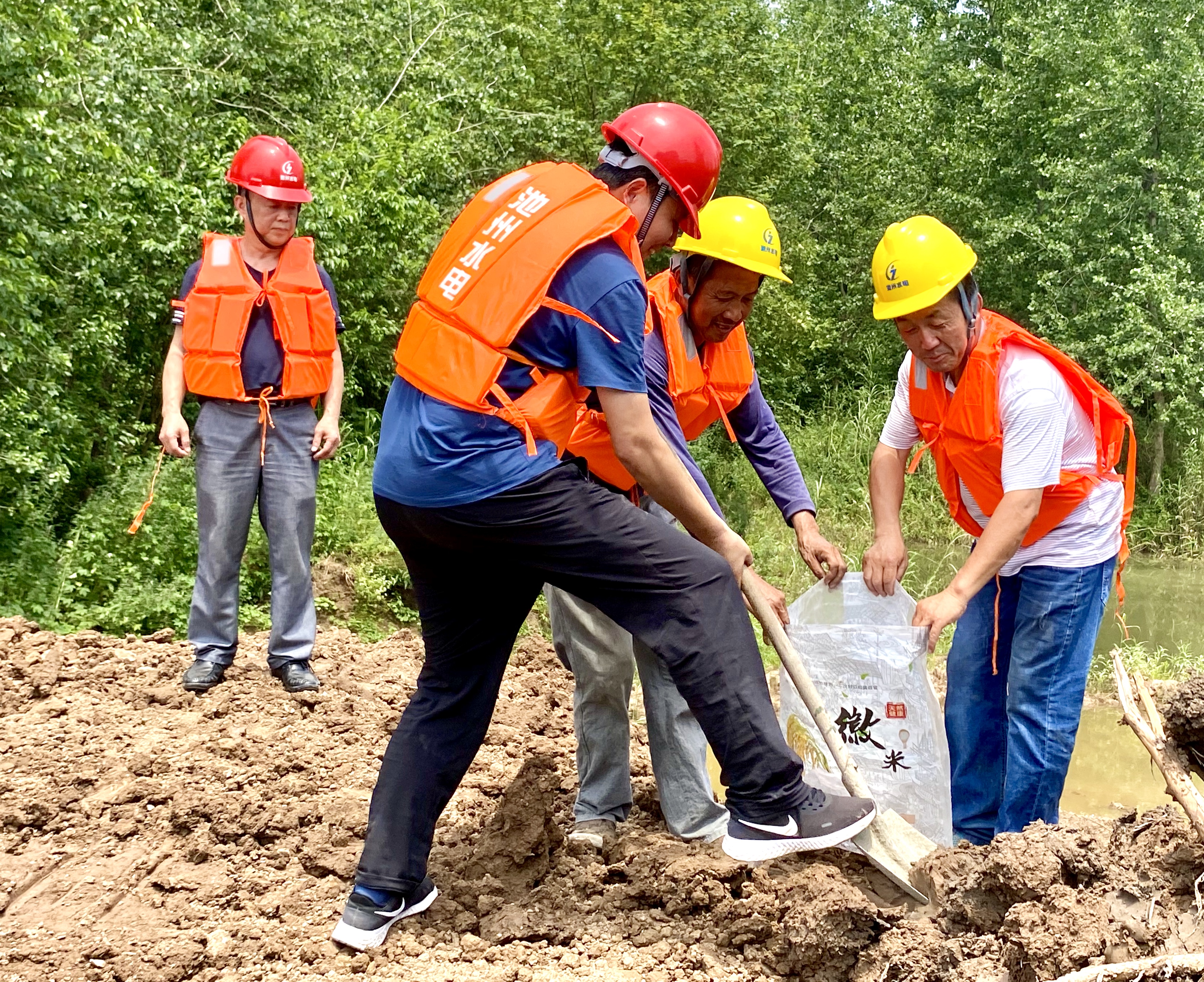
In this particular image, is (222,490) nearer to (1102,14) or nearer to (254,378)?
(254,378)

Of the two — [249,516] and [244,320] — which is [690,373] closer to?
[244,320]

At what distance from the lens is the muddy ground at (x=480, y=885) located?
109 inches

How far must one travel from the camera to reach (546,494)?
8.83 feet

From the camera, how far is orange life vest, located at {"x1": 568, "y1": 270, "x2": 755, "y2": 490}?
3.40m

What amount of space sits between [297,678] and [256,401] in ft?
3.80

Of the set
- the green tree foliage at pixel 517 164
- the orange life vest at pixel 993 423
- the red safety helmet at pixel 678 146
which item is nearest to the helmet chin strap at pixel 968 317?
the orange life vest at pixel 993 423

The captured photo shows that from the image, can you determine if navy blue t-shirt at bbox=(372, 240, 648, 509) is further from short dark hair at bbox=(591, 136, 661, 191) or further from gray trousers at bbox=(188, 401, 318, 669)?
gray trousers at bbox=(188, 401, 318, 669)

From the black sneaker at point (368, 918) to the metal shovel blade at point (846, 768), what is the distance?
1.13 meters

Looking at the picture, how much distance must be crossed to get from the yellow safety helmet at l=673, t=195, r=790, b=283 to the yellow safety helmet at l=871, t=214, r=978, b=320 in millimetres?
294

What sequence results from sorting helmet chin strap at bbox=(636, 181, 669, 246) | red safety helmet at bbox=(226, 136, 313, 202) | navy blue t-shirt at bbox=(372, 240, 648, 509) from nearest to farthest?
navy blue t-shirt at bbox=(372, 240, 648, 509) → helmet chin strap at bbox=(636, 181, 669, 246) → red safety helmet at bbox=(226, 136, 313, 202)

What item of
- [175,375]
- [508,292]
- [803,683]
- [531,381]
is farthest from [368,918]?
[175,375]

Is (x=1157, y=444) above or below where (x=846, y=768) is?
below

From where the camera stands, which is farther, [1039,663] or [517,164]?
[517,164]

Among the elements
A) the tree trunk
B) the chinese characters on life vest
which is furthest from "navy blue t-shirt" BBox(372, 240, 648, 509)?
the tree trunk
